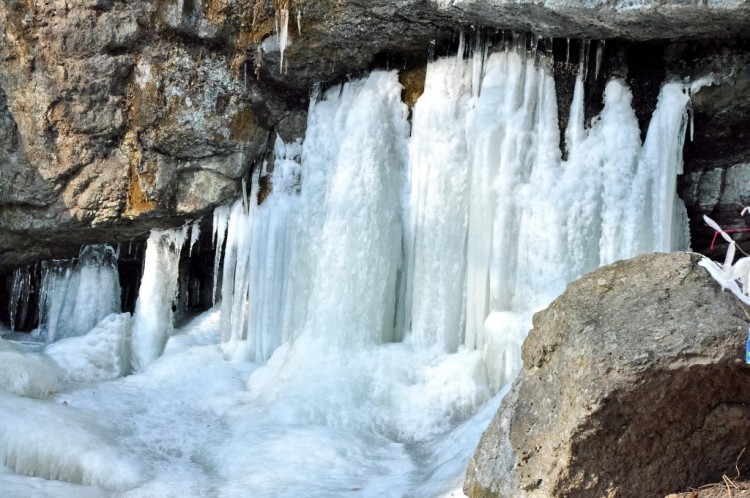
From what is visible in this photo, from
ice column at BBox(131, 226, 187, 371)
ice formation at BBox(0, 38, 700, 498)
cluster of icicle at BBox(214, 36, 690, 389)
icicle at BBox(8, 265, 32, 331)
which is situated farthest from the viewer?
icicle at BBox(8, 265, 32, 331)

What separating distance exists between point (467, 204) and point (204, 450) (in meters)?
3.83

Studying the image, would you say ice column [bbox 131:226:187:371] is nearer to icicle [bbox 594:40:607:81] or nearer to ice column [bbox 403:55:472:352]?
ice column [bbox 403:55:472:352]

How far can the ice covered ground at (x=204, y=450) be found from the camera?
7035mm

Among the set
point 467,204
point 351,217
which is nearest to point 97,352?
point 351,217

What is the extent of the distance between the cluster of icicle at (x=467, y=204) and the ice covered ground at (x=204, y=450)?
1.32 meters

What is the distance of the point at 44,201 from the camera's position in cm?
1188

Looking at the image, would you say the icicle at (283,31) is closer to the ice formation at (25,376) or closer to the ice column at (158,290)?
the ice column at (158,290)

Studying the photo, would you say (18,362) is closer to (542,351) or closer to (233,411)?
(233,411)

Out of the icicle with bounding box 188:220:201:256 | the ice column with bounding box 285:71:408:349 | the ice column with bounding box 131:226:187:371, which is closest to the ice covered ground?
the ice column with bounding box 285:71:408:349

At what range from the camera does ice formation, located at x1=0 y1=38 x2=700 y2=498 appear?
873 cm

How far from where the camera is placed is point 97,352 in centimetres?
1162

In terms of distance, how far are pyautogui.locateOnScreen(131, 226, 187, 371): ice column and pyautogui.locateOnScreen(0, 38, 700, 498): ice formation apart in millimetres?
715

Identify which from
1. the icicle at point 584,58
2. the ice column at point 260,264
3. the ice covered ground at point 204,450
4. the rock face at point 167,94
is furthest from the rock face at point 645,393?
the ice column at point 260,264

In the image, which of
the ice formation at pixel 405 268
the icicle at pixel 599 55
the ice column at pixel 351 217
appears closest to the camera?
the ice formation at pixel 405 268
